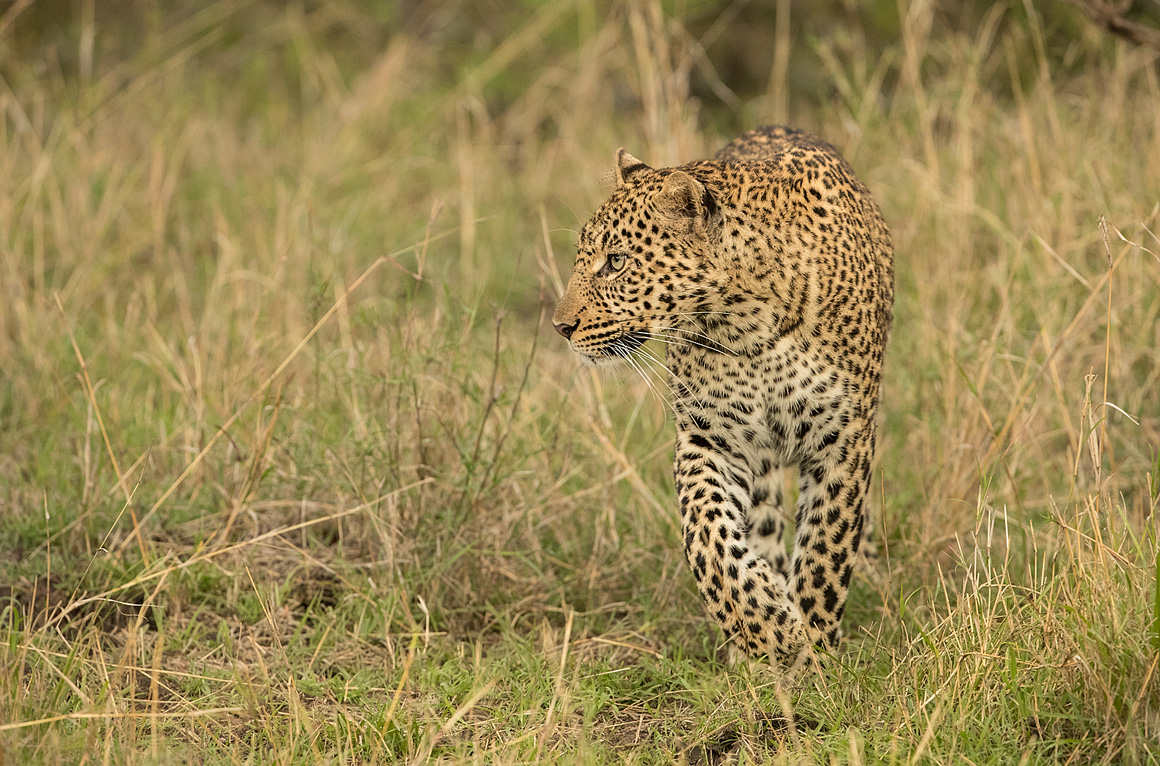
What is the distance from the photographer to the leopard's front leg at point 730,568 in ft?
13.4

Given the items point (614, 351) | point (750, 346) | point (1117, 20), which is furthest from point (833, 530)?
point (1117, 20)

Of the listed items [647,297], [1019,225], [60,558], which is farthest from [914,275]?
[60,558]

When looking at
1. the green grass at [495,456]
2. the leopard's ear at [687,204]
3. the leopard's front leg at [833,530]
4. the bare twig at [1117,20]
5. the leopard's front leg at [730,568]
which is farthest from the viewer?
the bare twig at [1117,20]

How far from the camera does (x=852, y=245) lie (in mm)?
4277

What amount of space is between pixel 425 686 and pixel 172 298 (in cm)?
376

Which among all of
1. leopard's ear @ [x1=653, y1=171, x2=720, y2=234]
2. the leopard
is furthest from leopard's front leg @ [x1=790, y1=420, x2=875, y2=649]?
leopard's ear @ [x1=653, y1=171, x2=720, y2=234]

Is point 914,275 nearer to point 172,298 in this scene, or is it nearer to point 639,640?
point 639,640

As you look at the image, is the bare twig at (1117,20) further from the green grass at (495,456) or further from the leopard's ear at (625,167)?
the leopard's ear at (625,167)

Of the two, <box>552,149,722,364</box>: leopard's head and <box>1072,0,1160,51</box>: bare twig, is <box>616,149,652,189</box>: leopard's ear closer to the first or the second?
<box>552,149,722,364</box>: leopard's head

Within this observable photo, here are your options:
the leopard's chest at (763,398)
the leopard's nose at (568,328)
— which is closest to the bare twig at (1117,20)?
the leopard's chest at (763,398)

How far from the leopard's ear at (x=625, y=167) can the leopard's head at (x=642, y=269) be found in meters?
0.19

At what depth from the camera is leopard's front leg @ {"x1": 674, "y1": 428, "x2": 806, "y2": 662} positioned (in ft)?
13.4

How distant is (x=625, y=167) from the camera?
4465 mm

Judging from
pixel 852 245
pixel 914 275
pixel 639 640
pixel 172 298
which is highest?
pixel 852 245
